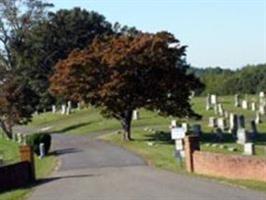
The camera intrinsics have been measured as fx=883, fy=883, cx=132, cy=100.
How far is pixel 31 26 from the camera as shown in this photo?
99.0 metres

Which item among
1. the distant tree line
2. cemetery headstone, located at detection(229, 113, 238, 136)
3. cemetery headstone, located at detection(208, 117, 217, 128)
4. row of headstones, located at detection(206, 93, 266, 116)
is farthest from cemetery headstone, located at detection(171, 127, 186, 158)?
the distant tree line

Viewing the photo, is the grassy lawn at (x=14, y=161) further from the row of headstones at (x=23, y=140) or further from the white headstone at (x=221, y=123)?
the white headstone at (x=221, y=123)

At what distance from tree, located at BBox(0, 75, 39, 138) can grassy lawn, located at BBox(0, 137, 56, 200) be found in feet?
4.76

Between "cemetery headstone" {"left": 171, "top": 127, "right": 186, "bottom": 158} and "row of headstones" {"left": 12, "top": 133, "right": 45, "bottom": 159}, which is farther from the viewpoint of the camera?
"row of headstones" {"left": 12, "top": 133, "right": 45, "bottom": 159}

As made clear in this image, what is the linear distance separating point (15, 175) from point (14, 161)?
52.3ft

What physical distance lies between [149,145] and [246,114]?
672 inches

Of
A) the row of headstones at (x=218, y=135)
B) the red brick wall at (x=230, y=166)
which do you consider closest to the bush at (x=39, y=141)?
the row of headstones at (x=218, y=135)

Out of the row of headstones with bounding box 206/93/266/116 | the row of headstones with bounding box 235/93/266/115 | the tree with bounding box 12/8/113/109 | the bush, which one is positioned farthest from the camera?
the tree with bounding box 12/8/113/109

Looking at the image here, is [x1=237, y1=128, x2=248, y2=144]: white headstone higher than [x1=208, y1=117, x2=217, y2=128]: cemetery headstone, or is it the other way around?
[x1=208, y1=117, x2=217, y2=128]: cemetery headstone

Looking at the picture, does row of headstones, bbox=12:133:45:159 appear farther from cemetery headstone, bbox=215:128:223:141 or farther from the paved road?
cemetery headstone, bbox=215:128:223:141

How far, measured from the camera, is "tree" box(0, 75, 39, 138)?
62.7 metres

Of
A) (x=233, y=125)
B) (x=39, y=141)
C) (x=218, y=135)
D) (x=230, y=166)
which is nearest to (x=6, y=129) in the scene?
(x=39, y=141)

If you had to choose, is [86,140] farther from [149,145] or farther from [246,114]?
[246,114]

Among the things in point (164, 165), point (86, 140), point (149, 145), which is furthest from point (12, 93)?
point (164, 165)
